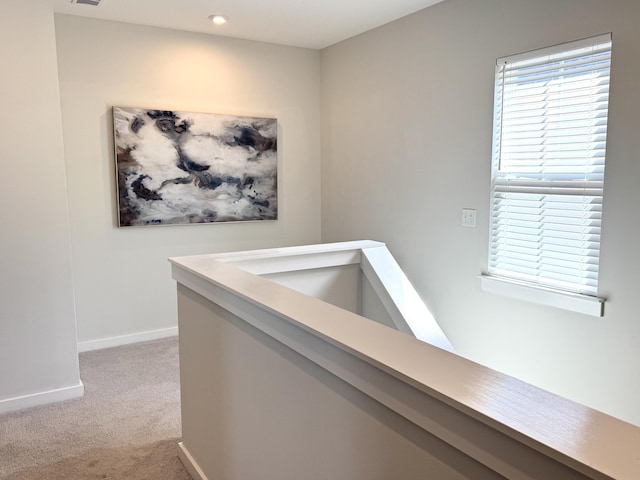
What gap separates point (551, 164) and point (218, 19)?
7.98 ft

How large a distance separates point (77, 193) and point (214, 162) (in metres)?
1.04

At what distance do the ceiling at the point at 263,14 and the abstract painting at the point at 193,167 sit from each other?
0.65 m

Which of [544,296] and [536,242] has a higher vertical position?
[536,242]

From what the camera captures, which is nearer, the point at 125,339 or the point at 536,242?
the point at 536,242

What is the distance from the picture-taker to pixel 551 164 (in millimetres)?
2693

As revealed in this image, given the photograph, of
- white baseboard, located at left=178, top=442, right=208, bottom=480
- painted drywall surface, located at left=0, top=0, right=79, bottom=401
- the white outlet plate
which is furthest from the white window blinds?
painted drywall surface, located at left=0, top=0, right=79, bottom=401

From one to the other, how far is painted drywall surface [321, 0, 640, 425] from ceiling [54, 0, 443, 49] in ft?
0.63

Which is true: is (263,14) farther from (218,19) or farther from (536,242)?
(536,242)

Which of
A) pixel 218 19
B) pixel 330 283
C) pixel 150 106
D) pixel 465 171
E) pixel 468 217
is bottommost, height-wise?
pixel 330 283

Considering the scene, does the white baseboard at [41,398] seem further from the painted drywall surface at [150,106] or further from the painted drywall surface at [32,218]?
the painted drywall surface at [150,106]

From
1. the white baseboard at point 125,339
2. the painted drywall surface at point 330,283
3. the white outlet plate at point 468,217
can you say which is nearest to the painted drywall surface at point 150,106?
the white baseboard at point 125,339

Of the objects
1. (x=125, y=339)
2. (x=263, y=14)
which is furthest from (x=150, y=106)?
(x=125, y=339)

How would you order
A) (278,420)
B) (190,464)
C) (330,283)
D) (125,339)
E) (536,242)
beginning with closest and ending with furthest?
1. (278,420)
2. (190,464)
3. (536,242)
4. (330,283)
5. (125,339)

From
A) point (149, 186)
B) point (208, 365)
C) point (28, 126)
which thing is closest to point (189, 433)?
point (208, 365)
